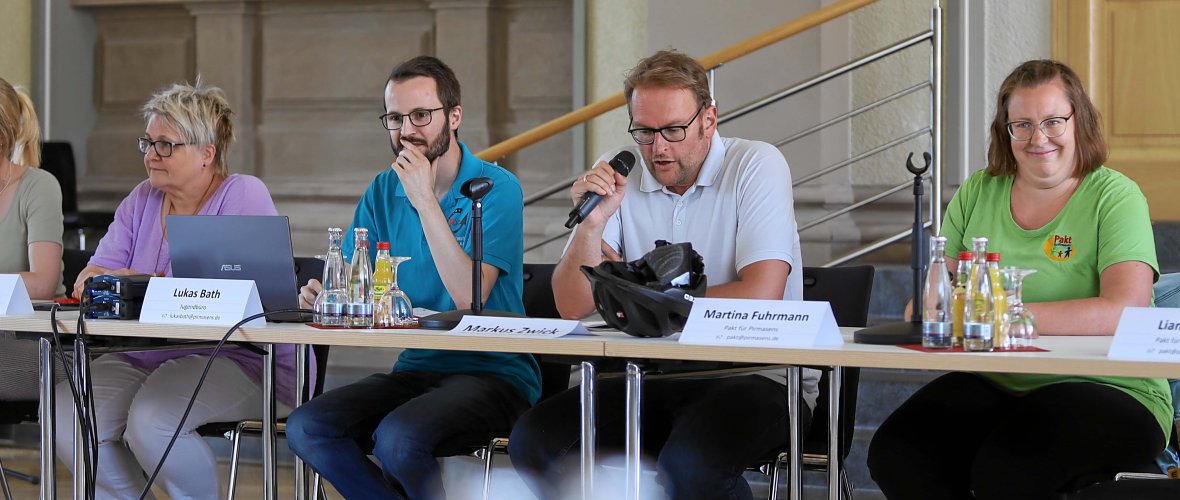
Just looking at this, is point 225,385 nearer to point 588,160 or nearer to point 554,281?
point 554,281

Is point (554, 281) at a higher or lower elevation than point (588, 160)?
lower

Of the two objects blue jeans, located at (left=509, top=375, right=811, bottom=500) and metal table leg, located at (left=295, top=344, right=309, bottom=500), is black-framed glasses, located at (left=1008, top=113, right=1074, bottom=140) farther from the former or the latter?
metal table leg, located at (left=295, top=344, right=309, bottom=500)

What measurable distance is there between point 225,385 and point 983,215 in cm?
147

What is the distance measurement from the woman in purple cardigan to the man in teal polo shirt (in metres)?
0.28

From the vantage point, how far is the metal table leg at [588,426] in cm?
184

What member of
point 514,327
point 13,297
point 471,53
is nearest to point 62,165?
point 471,53

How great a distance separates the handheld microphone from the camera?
2062 millimetres

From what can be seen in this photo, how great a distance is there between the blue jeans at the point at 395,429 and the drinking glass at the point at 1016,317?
94 centimetres

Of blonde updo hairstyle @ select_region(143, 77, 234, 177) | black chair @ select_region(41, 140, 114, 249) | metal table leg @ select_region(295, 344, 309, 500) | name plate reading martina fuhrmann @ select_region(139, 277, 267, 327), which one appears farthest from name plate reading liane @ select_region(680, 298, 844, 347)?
black chair @ select_region(41, 140, 114, 249)

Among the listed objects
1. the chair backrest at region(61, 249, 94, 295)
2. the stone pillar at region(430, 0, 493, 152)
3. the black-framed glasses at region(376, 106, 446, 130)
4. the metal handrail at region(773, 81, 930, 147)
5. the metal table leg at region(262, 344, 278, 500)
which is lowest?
the metal table leg at region(262, 344, 278, 500)

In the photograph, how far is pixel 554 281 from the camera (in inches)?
91.7

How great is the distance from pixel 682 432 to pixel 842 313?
0.49 m

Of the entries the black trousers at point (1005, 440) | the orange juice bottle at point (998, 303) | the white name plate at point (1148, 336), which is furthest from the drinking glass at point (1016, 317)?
the black trousers at point (1005, 440)

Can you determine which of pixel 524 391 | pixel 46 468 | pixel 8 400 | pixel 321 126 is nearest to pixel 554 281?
pixel 524 391
